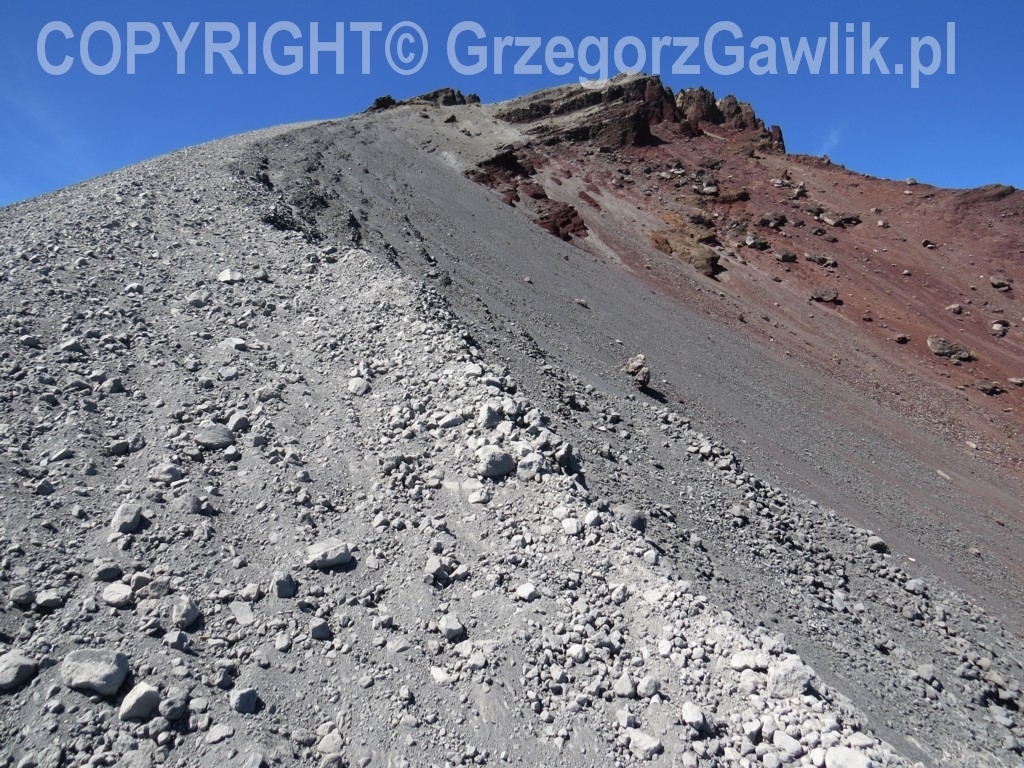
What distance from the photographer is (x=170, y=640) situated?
3.73m

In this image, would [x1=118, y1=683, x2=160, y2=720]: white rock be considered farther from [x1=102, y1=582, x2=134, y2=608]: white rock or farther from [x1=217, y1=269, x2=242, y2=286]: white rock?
[x1=217, y1=269, x2=242, y2=286]: white rock

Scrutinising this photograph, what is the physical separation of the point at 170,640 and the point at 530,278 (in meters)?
11.8

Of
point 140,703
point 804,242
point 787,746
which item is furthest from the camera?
point 804,242

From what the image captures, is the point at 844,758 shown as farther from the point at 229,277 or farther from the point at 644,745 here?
the point at 229,277

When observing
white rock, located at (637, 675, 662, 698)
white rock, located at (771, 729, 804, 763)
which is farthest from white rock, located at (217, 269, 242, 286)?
white rock, located at (771, 729, 804, 763)

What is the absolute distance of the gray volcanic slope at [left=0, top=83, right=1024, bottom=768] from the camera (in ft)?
11.7

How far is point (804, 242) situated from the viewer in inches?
910

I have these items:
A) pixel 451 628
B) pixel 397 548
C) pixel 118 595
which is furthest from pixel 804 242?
pixel 118 595

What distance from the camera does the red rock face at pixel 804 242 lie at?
17.3 metres

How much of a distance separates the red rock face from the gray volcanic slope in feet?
28.4

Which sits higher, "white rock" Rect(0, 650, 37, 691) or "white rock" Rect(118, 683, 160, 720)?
"white rock" Rect(118, 683, 160, 720)

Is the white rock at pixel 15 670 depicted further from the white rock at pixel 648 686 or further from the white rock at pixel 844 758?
the white rock at pixel 844 758

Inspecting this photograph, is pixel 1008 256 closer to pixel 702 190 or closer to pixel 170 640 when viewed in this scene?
pixel 702 190

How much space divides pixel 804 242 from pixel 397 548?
23550 mm
